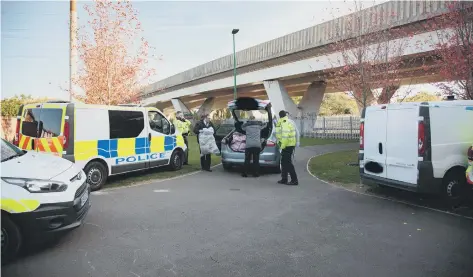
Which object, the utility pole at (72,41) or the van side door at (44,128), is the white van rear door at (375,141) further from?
the utility pole at (72,41)

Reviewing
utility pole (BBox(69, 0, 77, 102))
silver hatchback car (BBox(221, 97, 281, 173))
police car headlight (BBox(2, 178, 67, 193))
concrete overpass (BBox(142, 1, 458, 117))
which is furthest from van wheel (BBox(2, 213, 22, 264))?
concrete overpass (BBox(142, 1, 458, 117))

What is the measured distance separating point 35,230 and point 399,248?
3.97 metres

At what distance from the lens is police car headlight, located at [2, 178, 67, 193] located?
330 cm

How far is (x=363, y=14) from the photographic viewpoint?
41.7 feet

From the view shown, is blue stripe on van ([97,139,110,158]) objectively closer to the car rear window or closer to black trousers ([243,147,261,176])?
the car rear window

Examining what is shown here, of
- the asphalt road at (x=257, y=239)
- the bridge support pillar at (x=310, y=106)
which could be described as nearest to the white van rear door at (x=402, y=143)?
the asphalt road at (x=257, y=239)

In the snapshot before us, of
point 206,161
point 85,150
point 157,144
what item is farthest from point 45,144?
point 206,161

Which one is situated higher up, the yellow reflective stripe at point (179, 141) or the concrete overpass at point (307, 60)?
the concrete overpass at point (307, 60)

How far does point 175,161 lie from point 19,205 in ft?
20.3

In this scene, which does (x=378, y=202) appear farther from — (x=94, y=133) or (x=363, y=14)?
(x=363, y=14)

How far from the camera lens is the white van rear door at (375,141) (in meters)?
6.00

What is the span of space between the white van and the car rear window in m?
6.29

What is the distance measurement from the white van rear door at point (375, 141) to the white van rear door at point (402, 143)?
127mm

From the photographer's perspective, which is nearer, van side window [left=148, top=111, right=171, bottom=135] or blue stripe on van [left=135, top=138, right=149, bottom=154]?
blue stripe on van [left=135, top=138, right=149, bottom=154]
